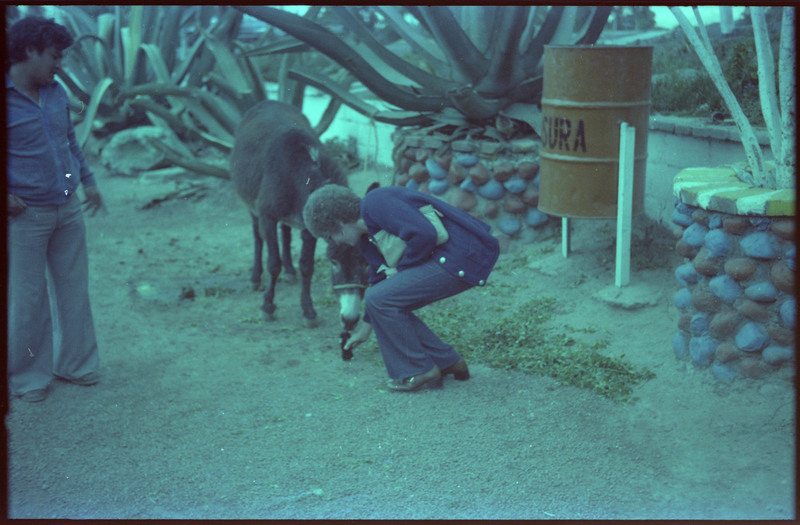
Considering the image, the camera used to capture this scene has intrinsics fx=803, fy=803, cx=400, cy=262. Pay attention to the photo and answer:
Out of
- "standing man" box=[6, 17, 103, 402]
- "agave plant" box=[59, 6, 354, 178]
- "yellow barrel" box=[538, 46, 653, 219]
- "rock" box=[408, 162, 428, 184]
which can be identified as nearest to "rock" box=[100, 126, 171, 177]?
"agave plant" box=[59, 6, 354, 178]

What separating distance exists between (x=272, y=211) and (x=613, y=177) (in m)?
2.35

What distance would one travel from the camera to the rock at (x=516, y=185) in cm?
649

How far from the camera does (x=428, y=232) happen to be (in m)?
3.90

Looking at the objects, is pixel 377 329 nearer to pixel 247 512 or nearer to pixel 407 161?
pixel 247 512

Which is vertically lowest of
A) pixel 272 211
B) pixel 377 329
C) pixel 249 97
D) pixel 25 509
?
pixel 25 509

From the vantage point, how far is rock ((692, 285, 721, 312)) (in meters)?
3.97

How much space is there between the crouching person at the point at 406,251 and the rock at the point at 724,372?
4.02 ft

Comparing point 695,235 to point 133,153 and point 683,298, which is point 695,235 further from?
point 133,153

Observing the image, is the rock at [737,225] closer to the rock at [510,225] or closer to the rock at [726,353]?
the rock at [726,353]

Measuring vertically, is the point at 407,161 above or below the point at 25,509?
above

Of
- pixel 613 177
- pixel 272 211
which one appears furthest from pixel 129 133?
pixel 613 177

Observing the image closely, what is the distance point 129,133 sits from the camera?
11.0 meters

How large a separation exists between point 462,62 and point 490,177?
0.98 metres

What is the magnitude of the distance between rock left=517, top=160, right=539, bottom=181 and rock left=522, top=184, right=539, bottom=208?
81mm
